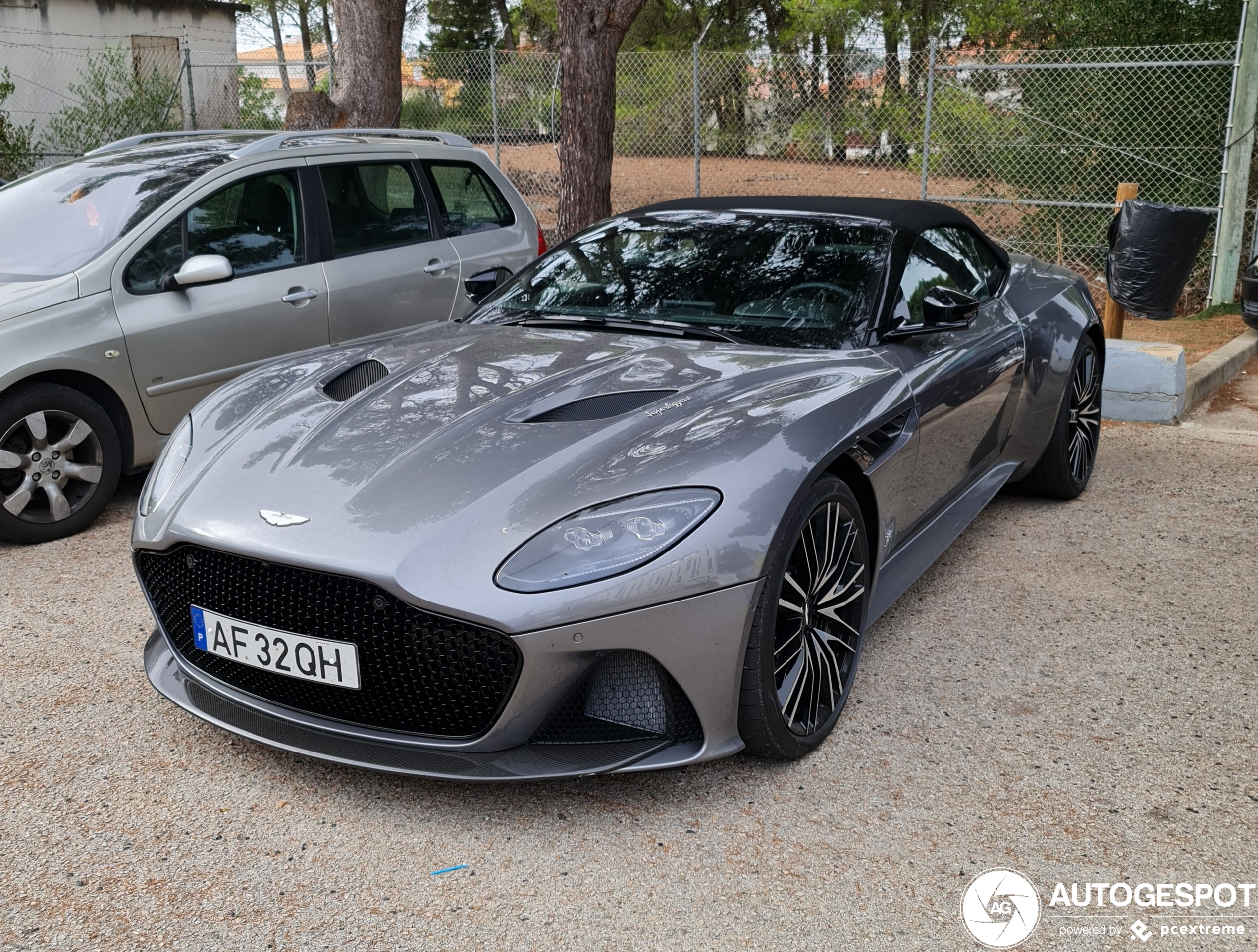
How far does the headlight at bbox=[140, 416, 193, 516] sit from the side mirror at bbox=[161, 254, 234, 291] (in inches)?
67.6

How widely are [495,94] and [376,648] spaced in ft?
40.0

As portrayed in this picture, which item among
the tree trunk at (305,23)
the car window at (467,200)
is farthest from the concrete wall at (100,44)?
the tree trunk at (305,23)

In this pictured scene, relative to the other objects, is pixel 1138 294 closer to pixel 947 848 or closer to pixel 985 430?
pixel 985 430

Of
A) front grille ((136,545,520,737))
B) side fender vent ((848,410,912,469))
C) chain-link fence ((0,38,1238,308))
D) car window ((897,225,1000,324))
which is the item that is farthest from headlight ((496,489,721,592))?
chain-link fence ((0,38,1238,308))

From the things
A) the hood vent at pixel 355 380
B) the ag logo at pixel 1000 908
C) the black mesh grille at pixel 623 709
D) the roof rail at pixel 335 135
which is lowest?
the ag logo at pixel 1000 908

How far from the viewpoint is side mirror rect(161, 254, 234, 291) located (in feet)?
16.0

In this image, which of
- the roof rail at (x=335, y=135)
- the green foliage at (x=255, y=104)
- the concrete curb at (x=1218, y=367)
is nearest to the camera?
the roof rail at (x=335, y=135)

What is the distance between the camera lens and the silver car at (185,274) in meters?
4.65

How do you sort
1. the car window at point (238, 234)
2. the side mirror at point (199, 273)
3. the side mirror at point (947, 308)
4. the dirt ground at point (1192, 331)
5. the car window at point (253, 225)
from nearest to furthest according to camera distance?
1. the side mirror at point (947, 308)
2. the side mirror at point (199, 273)
3. the car window at point (238, 234)
4. the car window at point (253, 225)
5. the dirt ground at point (1192, 331)

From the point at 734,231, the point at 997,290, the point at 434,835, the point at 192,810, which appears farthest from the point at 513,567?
the point at 997,290

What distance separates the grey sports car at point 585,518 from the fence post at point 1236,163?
7132 mm

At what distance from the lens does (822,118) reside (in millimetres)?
13367

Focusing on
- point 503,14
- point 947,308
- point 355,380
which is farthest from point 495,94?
point 503,14

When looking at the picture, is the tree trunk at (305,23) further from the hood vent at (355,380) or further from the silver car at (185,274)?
the hood vent at (355,380)
